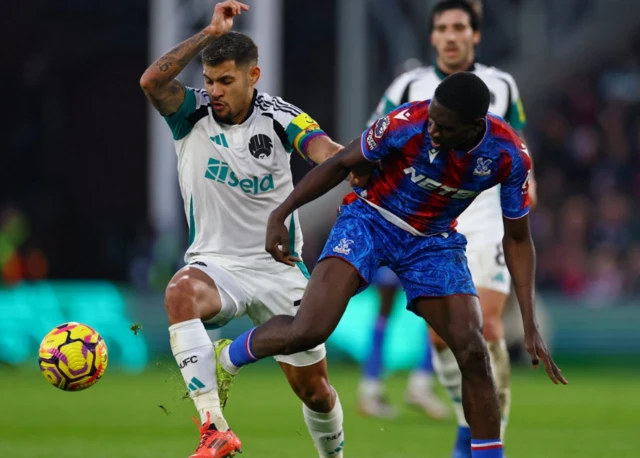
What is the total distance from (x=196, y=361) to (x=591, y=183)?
47.5 feet

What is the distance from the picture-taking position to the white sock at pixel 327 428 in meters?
6.92

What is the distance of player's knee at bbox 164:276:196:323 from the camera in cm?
646

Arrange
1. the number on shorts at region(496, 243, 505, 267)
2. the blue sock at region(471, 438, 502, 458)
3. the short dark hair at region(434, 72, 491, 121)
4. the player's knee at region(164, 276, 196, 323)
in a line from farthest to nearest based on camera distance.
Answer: the number on shorts at region(496, 243, 505, 267) → the player's knee at region(164, 276, 196, 323) → the blue sock at region(471, 438, 502, 458) → the short dark hair at region(434, 72, 491, 121)

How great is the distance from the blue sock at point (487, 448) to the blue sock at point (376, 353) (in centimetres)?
527

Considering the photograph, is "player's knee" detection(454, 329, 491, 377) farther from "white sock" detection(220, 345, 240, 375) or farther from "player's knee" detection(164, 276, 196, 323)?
"player's knee" detection(164, 276, 196, 323)

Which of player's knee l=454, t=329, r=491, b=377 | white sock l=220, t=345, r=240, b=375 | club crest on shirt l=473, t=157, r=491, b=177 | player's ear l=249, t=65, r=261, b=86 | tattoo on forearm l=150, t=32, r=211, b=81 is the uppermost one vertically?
tattoo on forearm l=150, t=32, r=211, b=81

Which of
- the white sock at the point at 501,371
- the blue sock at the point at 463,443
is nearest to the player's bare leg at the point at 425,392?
the white sock at the point at 501,371

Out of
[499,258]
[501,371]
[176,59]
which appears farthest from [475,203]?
[176,59]

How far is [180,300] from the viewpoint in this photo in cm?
648

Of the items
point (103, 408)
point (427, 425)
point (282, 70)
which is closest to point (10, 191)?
point (282, 70)

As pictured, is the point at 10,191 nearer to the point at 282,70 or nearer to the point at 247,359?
the point at 282,70

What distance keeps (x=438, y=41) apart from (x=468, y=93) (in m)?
2.55

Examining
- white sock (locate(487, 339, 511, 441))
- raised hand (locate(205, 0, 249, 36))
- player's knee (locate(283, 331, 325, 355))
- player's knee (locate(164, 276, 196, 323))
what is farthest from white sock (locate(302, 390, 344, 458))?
raised hand (locate(205, 0, 249, 36))

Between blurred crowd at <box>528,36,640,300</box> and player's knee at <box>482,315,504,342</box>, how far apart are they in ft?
31.7
